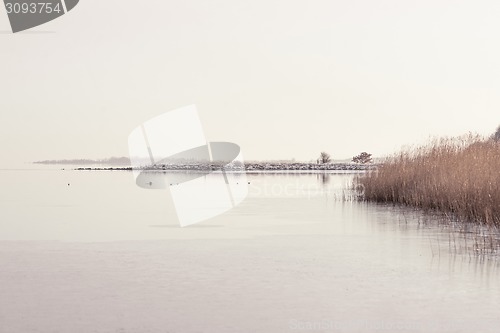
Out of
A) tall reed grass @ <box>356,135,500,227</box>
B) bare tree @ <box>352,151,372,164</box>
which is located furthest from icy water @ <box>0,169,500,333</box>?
bare tree @ <box>352,151,372,164</box>

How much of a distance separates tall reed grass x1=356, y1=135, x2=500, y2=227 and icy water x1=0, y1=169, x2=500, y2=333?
81 centimetres

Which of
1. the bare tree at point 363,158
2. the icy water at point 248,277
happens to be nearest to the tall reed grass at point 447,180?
the icy water at point 248,277

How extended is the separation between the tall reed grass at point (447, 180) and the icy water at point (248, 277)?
2.66ft

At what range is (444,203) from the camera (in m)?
14.7

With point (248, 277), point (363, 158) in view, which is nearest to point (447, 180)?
point (248, 277)

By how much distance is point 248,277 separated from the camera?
735 cm

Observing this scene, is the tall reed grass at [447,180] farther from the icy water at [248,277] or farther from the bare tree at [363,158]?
the bare tree at [363,158]

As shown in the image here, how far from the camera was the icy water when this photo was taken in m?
5.43

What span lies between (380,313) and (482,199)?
751cm

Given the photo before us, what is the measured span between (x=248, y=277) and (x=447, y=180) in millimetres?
8509

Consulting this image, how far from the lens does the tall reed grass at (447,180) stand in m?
12.5

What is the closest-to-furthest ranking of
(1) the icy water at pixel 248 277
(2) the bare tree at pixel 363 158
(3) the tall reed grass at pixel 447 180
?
(1) the icy water at pixel 248 277
(3) the tall reed grass at pixel 447 180
(2) the bare tree at pixel 363 158

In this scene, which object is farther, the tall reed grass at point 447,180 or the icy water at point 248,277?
the tall reed grass at point 447,180

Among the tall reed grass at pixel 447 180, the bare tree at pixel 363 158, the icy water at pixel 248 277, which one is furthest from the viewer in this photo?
the bare tree at pixel 363 158
